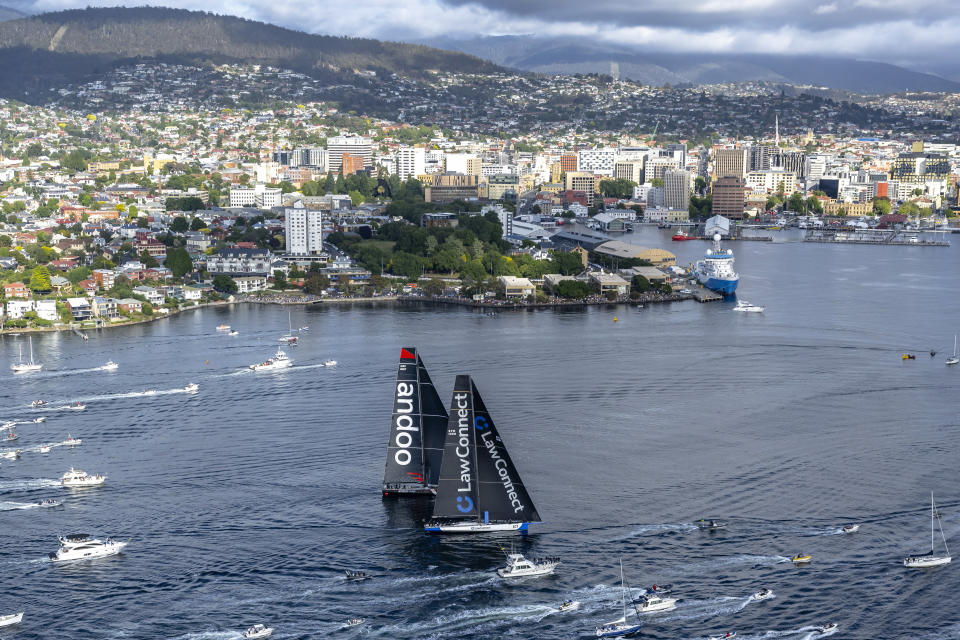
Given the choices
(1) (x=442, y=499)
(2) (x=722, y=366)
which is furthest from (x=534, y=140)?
(1) (x=442, y=499)

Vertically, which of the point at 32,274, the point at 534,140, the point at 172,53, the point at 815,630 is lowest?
the point at 815,630

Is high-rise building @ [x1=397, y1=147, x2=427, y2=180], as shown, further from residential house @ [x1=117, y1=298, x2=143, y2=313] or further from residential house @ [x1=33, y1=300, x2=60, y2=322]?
residential house @ [x1=33, y1=300, x2=60, y2=322]

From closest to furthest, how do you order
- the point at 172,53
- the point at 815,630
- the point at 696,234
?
the point at 815,630 < the point at 696,234 < the point at 172,53

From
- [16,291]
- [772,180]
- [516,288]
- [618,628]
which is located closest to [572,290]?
[516,288]

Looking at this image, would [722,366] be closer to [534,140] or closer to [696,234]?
[696,234]

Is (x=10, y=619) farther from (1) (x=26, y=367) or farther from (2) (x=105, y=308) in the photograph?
(2) (x=105, y=308)

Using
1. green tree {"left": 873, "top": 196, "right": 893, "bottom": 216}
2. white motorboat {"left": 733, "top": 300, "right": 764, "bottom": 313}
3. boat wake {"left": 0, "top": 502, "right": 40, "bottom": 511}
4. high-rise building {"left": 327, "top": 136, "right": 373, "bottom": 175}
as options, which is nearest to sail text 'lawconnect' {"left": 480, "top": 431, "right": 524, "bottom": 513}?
boat wake {"left": 0, "top": 502, "right": 40, "bottom": 511}

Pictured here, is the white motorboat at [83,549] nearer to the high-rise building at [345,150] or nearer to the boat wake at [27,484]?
the boat wake at [27,484]

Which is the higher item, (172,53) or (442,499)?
(172,53)
